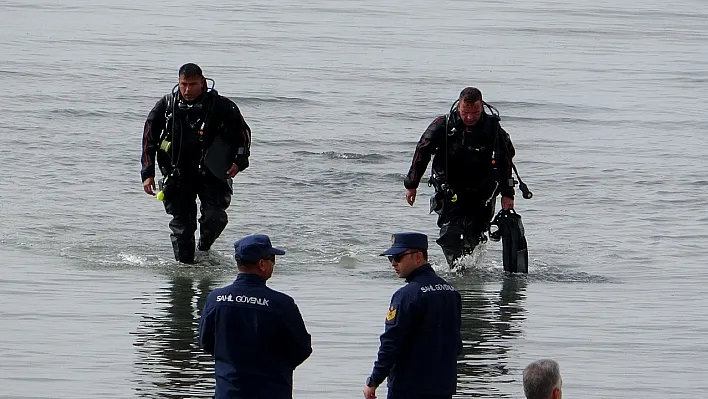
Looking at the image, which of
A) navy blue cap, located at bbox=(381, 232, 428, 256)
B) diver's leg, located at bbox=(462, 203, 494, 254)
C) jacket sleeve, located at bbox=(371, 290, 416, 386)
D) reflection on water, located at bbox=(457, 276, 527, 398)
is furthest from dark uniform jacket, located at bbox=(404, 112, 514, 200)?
jacket sleeve, located at bbox=(371, 290, 416, 386)

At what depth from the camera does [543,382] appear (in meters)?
5.56

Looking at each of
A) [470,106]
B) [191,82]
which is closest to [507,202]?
[470,106]

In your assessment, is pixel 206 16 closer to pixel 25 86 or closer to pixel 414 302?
pixel 25 86

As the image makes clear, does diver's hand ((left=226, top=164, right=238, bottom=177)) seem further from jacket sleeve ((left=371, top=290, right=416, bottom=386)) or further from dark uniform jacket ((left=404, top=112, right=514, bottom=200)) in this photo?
jacket sleeve ((left=371, top=290, right=416, bottom=386))

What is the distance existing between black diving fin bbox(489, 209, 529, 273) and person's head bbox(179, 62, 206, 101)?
2.68 m

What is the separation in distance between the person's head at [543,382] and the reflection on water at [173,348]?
3133mm

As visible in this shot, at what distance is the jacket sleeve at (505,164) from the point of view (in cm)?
1205

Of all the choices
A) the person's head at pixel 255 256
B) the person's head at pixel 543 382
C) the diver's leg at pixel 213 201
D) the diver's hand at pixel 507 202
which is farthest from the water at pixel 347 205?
the person's head at pixel 543 382

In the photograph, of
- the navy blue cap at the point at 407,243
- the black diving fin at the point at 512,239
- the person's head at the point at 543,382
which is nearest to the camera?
the person's head at the point at 543,382

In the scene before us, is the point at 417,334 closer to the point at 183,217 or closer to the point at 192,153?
the point at 192,153

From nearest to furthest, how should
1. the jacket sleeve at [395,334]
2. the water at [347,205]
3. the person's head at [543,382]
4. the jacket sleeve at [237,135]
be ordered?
the person's head at [543,382] → the jacket sleeve at [395,334] → the water at [347,205] → the jacket sleeve at [237,135]

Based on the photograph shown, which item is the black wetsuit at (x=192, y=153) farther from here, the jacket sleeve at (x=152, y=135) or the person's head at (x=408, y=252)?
the person's head at (x=408, y=252)

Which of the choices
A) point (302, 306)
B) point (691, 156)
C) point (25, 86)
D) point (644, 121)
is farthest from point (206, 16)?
point (302, 306)

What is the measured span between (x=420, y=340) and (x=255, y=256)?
2.91 feet
